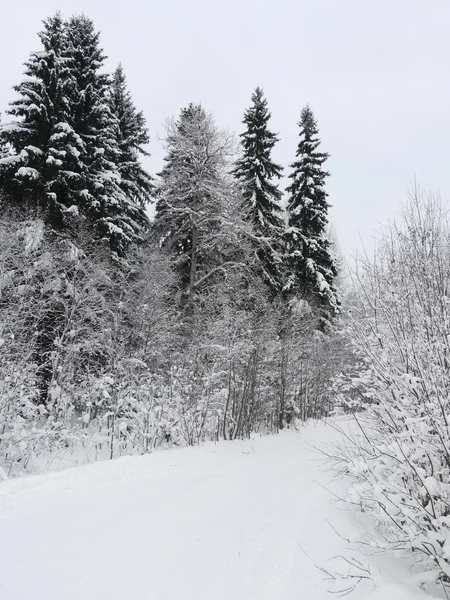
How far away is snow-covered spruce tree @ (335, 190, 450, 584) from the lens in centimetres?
416

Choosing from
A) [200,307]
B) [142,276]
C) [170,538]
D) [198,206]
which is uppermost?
[198,206]

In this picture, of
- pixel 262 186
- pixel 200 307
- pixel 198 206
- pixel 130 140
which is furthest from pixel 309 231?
pixel 130 140

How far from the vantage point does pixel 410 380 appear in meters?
4.68

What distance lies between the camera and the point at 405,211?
237 inches

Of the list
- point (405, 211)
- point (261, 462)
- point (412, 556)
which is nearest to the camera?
point (412, 556)

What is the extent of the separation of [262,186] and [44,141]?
11.1 m

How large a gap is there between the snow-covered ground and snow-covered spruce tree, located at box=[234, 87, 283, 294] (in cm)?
1379

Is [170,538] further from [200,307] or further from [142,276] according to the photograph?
[200,307]

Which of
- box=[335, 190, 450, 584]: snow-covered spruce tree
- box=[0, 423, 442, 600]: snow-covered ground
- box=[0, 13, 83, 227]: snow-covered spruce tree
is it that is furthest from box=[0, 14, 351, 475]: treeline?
box=[335, 190, 450, 584]: snow-covered spruce tree

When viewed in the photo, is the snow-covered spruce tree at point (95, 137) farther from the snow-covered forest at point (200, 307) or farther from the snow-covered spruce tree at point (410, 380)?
the snow-covered spruce tree at point (410, 380)

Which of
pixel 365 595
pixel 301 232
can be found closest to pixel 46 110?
pixel 301 232

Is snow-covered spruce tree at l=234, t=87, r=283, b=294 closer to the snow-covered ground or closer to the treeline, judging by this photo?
the treeline

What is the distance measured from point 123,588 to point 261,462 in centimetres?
791

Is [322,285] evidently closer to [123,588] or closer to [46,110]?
[46,110]
